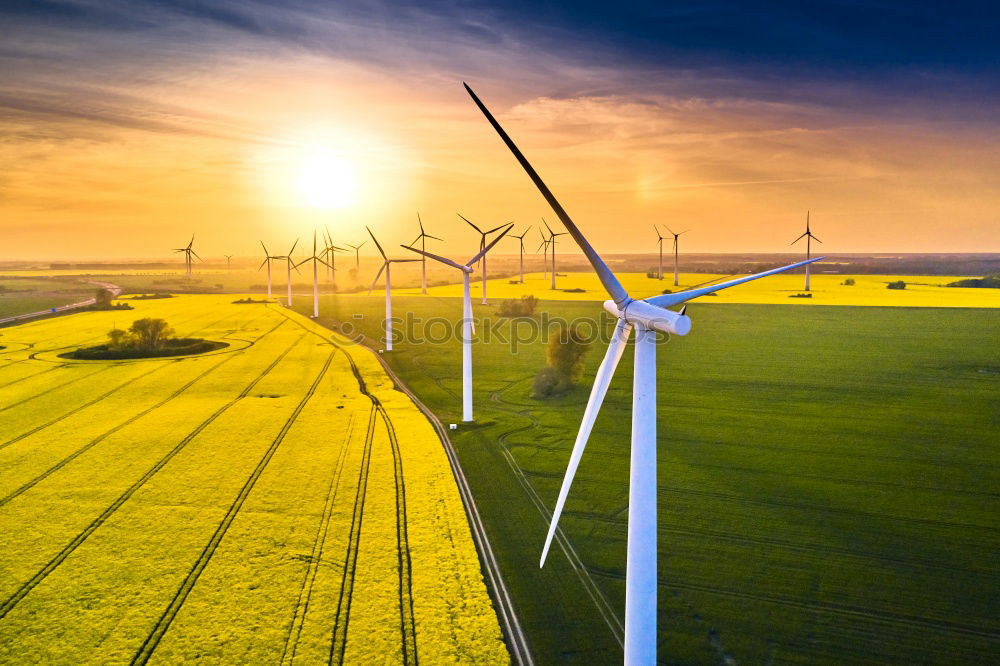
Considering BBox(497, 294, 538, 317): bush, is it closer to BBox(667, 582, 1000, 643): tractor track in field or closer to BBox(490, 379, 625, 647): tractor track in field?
BBox(490, 379, 625, 647): tractor track in field

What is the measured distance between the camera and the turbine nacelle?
1967 centimetres

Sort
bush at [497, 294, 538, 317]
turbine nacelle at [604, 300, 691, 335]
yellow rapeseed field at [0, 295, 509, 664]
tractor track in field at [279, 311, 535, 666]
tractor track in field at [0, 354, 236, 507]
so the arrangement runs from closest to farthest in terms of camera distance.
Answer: turbine nacelle at [604, 300, 691, 335]
tractor track in field at [279, 311, 535, 666]
yellow rapeseed field at [0, 295, 509, 664]
tractor track in field at [0, 354, 236, 507]
bush at [497, 294, 538, 317]

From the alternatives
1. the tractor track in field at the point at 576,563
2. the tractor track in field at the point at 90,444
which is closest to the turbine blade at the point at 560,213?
the tractor track in field at the point at 576,563

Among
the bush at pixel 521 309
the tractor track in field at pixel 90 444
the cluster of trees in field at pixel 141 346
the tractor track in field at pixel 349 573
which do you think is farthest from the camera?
the bush at pixel 521 309

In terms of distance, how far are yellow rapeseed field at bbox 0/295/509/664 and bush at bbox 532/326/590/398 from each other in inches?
666

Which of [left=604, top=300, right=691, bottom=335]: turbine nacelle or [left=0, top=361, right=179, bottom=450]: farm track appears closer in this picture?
[left=604, top=300, right=691, bottom=335]: turbine nacelle

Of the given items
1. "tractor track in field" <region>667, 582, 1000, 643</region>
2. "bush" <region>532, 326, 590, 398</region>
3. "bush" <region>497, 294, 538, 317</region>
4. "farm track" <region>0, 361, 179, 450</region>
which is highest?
"bush" <region>497, 294, 538, 317</region>

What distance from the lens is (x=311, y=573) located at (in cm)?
3350

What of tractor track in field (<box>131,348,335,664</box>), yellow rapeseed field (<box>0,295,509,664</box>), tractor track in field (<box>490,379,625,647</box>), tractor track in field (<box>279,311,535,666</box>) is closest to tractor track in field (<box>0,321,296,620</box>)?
A: yellow rapeseed field (<box>0,295,509,664</box>)

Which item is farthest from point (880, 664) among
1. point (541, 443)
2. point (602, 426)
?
point (602, 426)

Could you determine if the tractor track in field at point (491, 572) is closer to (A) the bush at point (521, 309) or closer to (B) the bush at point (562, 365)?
(B) the bush at point (562, 365)

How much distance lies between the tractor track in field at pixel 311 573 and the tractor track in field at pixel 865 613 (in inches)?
729

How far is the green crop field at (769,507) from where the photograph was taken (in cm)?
2819

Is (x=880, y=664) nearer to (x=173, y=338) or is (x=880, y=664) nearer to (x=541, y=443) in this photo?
(x=541, y=443)
